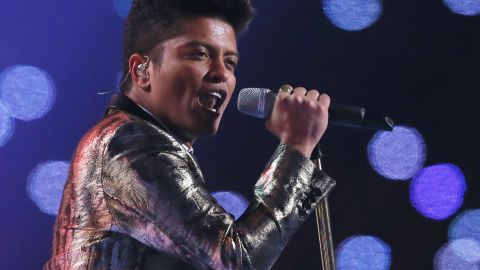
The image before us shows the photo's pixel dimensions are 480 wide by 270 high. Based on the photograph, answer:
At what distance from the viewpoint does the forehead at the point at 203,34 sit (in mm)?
1180

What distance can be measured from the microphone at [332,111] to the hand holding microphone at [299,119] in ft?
0.30

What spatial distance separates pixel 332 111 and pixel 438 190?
1093mm

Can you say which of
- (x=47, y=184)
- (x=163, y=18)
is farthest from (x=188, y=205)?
(x=47, y=184)

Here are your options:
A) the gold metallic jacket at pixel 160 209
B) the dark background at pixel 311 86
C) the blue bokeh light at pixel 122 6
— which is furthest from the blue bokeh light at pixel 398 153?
the gold metallic jacket at pixel 160 209

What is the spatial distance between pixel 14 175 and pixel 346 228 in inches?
41.3

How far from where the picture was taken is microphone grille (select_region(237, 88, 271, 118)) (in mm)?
1194

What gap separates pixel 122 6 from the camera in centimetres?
217

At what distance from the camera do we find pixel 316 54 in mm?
2238

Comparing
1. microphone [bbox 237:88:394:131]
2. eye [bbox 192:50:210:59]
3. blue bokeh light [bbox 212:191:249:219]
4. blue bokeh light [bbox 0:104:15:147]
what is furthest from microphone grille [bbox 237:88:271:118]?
blue bokeh light [bbox 0:104:15:147]

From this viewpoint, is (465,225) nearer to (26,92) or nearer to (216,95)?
(216,95)

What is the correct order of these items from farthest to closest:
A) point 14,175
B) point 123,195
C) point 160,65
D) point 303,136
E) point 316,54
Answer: point 316,54 < point 14,175 < point 160,65 < point 303,136 < point 123,195

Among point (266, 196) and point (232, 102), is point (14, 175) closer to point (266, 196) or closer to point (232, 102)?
point (232, 102)

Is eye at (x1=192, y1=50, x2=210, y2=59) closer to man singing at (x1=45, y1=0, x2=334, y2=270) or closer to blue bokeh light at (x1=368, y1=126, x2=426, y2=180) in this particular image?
man singing at (x1=45, y1=0, x2=334, y2=270)

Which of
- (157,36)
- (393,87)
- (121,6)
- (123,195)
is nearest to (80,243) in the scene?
(123,195)
